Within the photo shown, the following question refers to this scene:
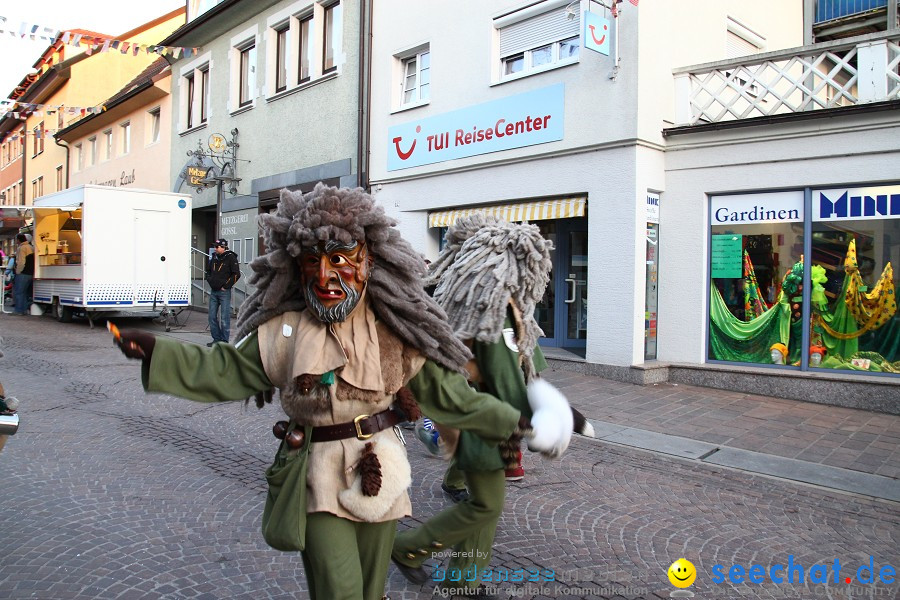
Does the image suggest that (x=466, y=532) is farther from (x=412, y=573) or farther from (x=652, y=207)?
(x=652, y=207)

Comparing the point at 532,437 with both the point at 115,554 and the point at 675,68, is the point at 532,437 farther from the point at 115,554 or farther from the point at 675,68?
the point at 675,68

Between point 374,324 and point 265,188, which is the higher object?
point 265,188

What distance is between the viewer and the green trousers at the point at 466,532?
3076 millimetres

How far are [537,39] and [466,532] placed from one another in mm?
9397

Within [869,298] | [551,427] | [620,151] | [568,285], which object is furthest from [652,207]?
[551,427]

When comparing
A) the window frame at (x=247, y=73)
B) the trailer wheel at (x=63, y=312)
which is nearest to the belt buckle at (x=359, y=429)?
the trailer wheel at (x=63, y=312)

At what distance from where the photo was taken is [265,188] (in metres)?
17.2

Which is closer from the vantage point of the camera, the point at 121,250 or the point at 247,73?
the point at 121,250

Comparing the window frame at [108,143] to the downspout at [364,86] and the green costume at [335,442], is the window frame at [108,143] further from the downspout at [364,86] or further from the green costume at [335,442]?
the green costume at [335,442]

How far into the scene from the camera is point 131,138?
974 inches

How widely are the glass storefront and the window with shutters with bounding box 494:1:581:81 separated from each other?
3287 mm

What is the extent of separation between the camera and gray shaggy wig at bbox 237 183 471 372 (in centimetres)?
242

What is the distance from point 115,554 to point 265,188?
570 inches

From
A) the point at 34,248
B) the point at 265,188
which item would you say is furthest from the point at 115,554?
the point at 34,248
